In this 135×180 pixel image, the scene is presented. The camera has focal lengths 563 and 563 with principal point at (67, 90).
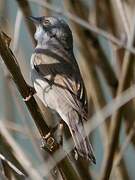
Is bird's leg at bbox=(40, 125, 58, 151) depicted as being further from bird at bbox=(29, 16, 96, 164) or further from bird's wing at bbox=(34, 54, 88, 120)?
bird's wing at bbox=(34, 54, 88, 120)

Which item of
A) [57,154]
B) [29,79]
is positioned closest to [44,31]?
[29,79]

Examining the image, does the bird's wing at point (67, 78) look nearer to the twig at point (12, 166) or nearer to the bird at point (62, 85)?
the bird at point (62, 85)

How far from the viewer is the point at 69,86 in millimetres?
3027

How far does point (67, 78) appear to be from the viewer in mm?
3117

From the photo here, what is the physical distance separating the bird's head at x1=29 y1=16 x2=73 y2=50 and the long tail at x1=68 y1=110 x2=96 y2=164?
0.73m

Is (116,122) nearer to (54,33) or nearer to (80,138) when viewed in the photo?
(80,138)

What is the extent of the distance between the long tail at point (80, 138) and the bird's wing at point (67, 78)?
44mm

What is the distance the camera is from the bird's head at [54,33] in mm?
3416

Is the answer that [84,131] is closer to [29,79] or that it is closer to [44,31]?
[29,79]

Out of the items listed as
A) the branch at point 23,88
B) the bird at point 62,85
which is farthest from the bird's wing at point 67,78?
the branch at point 23,88

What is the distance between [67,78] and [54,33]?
1.93 ft

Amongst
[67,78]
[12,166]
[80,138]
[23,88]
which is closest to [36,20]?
[67,78]

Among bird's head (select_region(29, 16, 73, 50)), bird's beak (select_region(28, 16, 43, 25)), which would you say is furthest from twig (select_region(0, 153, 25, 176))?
bird's head (select_region(29, 16, 73, 50))

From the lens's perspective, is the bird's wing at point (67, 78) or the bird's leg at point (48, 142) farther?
the bird's wing at point (67, 78)
